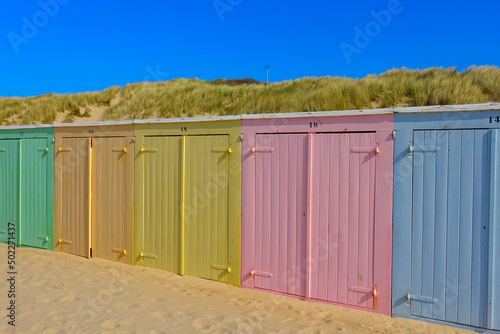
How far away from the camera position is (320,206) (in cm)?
546

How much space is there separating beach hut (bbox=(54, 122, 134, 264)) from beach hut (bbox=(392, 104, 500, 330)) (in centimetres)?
469

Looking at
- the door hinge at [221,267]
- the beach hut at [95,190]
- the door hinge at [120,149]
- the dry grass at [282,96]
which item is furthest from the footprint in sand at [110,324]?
the dry grass at [282,96]

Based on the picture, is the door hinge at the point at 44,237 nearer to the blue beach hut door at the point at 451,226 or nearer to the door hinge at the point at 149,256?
the door hinge at the point at 149,256

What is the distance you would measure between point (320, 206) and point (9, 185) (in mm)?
7320

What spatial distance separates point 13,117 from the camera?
20.5 metres

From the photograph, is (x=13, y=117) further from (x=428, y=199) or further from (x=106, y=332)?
(x=428, y=199)

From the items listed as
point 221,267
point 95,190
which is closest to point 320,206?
point 221,267

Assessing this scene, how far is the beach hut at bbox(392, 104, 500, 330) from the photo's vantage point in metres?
4.47

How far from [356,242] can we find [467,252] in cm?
A: 129

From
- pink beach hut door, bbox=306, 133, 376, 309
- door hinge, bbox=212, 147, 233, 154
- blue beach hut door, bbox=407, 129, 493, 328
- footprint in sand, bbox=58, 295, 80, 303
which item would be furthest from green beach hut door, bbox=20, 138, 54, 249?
blue beach hut door, bbox=407, 129, 493, 328

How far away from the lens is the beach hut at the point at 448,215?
4469 millimetres

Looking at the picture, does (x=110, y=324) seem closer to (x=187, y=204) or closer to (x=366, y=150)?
(x=187, y=204)

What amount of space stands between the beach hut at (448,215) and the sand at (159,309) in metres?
0.34

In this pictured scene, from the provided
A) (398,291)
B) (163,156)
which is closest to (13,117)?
(163,156)
